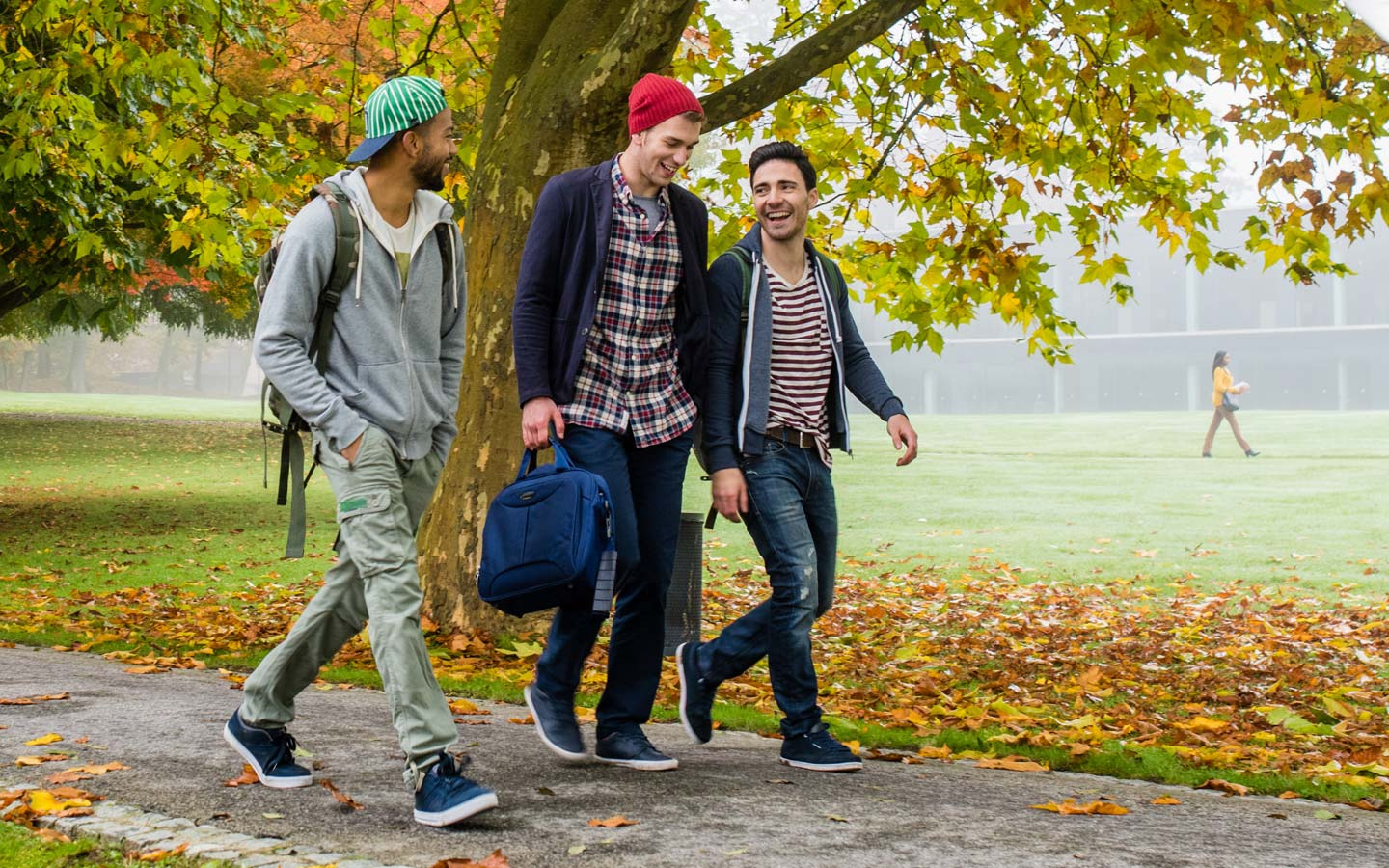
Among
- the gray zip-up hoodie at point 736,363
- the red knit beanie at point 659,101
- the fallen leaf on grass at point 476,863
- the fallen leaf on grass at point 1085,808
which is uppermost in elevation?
the red knit beanie at point 659,101

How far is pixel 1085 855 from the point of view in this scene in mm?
3633

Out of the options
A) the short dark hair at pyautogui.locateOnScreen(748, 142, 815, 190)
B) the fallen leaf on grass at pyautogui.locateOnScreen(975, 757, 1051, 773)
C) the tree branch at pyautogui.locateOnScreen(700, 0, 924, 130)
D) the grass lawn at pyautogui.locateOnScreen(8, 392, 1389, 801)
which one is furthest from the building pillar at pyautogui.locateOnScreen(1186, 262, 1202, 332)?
the short dark hair at pyautogui.locateOnScreen(748, 142, 815, 190)

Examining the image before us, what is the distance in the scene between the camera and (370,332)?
3.97 m

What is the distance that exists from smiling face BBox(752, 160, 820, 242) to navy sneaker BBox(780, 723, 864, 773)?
1.67m

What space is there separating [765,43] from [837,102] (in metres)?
1.25

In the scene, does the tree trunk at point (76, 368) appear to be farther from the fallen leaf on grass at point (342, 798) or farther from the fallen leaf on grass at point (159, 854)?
the fallen leaf on grass at point (159, 854)

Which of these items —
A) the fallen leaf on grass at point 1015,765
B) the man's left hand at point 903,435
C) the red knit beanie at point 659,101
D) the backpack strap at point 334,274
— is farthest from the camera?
the fallen leaf on grass at point 1015,765

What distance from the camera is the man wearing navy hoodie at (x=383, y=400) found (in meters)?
3.74

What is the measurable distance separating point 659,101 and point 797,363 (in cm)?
98

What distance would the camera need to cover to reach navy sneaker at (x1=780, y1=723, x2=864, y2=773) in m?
4.71

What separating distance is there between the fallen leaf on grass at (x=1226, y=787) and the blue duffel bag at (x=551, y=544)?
238cm

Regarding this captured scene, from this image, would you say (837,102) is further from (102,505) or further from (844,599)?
(102,505)

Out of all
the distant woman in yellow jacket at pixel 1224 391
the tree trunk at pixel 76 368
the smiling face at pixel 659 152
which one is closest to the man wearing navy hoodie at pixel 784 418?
the smiling face at pixel 659 152

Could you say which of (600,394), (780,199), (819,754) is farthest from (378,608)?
(780,199)
